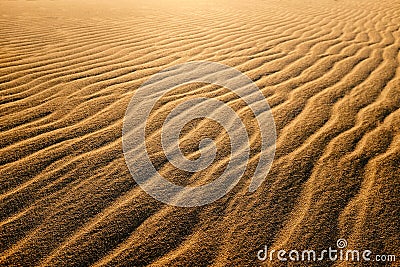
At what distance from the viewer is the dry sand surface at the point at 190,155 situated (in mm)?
1454

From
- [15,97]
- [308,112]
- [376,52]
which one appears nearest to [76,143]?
[15,97]

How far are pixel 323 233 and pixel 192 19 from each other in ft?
18.0

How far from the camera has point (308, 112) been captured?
2.43 meters

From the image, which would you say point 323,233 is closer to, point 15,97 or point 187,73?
point 187,73
